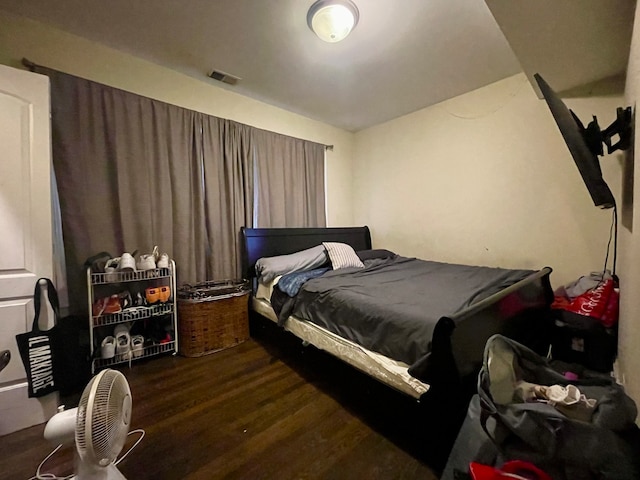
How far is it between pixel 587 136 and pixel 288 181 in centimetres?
267

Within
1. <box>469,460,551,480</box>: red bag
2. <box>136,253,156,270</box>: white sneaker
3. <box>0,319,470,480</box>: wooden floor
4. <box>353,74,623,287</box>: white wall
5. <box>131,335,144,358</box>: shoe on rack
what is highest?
<box>353,74,623,287</box>: white wall

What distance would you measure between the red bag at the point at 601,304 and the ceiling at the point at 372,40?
1594 millimetres

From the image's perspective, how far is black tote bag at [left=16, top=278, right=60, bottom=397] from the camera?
146 cm

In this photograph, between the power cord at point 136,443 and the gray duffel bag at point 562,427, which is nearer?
the gray duffel bag at point 562,427

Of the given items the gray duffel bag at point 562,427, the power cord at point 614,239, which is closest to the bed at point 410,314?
the gray duffel bag at point 562,427

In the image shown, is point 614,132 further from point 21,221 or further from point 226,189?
point 21,221

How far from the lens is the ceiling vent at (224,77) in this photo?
2543 mm

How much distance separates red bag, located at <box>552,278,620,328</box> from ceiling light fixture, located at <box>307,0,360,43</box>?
2.59m

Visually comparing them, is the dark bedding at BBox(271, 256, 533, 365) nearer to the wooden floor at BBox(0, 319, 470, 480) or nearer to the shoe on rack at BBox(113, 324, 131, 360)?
the wooden floor at BBox(0, 319, 470, 480)

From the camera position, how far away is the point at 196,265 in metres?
2.59

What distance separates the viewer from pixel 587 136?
155 cm

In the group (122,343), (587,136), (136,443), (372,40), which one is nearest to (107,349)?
(122,343)

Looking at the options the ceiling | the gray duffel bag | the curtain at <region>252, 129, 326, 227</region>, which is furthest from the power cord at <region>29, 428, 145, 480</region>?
the ceiling

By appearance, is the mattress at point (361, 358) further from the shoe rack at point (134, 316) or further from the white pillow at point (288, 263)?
the shoe rack at point (134, 316)
